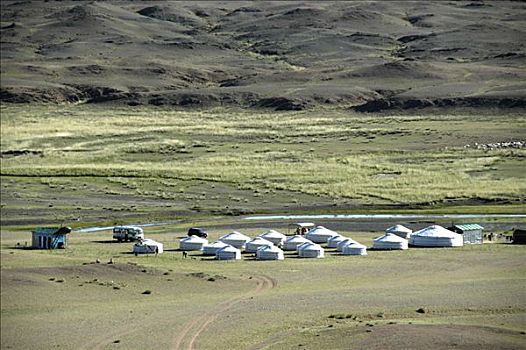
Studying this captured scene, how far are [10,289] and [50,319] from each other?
183 inches

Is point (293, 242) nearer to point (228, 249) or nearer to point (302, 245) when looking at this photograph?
point (302, 245)

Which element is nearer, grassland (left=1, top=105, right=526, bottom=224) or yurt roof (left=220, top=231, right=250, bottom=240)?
yurt roof (left=220, top=231, right=250, bottom=240)

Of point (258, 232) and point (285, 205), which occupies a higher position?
point (285, 205)

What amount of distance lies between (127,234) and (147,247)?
5096 mm

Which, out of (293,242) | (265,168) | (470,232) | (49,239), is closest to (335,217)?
(293,242)

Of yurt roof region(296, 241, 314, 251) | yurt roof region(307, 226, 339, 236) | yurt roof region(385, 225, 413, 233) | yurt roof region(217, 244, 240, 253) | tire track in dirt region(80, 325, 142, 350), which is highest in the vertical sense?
yurt roof region(385, 225, 413, 233)

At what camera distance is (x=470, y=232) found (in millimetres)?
64000

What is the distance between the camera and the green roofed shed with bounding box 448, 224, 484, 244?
208 feet

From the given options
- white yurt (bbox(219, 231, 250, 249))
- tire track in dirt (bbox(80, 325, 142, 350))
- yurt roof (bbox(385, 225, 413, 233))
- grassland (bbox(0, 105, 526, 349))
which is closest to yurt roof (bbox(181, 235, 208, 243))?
grassland (bbox(0, 105, 526, 349))

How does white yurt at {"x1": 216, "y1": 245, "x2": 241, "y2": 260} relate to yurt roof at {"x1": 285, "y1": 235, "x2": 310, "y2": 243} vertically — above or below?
below

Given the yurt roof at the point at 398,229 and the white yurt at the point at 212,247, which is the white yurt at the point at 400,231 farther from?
the white yurt at the point at 212,247

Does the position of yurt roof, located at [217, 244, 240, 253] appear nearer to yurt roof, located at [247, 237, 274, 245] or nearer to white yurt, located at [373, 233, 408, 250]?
yurt roof, located at [247, 237, 274, 245]

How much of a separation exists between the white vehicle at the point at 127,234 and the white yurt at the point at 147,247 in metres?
3.10

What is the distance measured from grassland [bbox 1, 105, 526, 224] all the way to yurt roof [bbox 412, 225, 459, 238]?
3.09 metres
